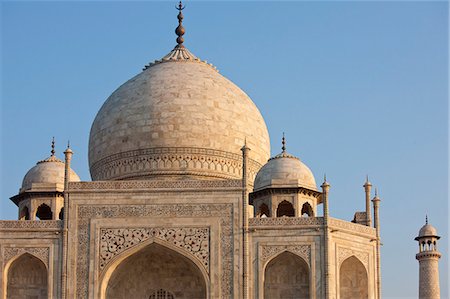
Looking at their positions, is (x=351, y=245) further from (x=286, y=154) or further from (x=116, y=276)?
(x=116, y=276)

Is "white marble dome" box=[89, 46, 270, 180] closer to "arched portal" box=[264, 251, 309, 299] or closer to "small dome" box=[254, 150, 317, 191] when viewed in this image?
"small dome" box=[254, 150, 317, 191]

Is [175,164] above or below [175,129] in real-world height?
below

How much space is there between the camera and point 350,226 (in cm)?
2273

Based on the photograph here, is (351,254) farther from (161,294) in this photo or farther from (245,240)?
(161,294)

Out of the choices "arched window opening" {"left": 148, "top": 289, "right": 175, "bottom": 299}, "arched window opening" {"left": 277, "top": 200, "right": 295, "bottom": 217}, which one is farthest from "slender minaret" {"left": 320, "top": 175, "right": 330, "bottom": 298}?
"arched window opening" {"left": 148, "top": 289, "right": 175, "bottom": 299}

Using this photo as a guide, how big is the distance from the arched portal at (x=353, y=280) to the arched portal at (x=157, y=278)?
123 inches

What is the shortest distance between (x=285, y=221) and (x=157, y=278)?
10.5 feet

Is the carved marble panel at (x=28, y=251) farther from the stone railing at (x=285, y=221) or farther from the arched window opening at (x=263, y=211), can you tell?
the arched window opening at (x=263, y=211)

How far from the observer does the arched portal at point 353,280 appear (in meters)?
23.0

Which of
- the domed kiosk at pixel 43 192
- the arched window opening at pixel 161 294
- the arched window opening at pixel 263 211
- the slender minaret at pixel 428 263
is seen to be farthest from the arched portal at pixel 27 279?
the slender minaret at pixel 428 263

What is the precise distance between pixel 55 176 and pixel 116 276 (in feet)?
10.9

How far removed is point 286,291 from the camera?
22.2 m

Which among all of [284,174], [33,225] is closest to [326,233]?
[284,174]

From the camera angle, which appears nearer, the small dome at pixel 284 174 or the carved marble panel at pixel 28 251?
the carved marble panel at pixel 28 251
